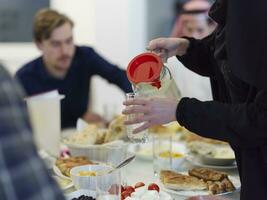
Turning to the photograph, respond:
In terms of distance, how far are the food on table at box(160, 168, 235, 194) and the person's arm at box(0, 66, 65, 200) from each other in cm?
85

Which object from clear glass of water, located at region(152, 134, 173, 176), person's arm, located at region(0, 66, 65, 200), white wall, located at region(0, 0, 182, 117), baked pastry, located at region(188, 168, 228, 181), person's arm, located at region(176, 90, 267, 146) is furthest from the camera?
white wall, located at region(0, 0, 182, 117)

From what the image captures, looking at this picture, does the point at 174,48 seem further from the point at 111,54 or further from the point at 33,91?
the point at 111,54

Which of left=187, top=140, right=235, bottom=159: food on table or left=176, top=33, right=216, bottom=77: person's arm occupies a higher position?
left=176, top=33, right=216, bottom=77: person's arm

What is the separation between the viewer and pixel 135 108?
1344 mm

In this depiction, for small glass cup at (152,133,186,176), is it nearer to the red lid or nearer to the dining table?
the dining table

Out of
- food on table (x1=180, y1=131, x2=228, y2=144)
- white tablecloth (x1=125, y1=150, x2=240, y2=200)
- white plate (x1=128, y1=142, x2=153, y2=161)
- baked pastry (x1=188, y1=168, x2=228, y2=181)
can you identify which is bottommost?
white tablecloth (x1=125, y1=150, x2=240, y2=200)

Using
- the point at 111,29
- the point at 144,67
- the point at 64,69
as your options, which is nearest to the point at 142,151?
the point at 144,67

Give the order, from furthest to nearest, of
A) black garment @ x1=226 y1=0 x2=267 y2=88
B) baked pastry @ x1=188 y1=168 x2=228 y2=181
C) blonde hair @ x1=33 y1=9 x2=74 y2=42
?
blonde hair @ x1=33 y1=9 x2=74 y2=42, baked pastry @ x1=188 y1=168 x2=228 y2=181, black garment @ x1=226 y1=0 x2=267 y2=88

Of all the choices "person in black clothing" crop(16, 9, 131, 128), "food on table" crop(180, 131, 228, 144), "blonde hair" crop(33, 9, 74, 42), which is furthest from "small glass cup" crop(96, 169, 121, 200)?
"blonde hair" crop(33, 9, 74, 42)

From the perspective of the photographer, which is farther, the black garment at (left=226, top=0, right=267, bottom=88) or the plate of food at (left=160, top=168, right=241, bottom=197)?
the plate of food at (left=160, top=168, right=241, bottom=197)

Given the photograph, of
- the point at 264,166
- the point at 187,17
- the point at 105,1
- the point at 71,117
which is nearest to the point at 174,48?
the point at 264,166

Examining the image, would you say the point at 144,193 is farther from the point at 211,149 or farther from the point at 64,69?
the point at 64,69

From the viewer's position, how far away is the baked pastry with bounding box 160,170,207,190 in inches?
61.2

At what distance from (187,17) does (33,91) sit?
1.17 metres
